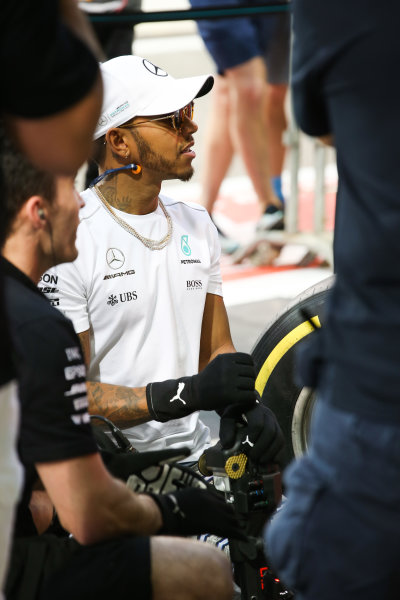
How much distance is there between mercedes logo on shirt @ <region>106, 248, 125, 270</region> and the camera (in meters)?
2.99

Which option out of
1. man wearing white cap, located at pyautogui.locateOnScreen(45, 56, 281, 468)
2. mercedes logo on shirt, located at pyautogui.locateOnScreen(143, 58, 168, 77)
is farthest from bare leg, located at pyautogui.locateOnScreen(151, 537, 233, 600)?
mercedes logo on shirt, located at pyautogui.locateOnScreen(143, 58, 168, 77)

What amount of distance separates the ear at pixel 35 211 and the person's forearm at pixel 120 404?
850 millimetres

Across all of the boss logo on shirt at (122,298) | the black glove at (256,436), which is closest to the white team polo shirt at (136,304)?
the boss logo on shirt at (122,298)

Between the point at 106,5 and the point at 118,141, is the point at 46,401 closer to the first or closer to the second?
the point at 118,141

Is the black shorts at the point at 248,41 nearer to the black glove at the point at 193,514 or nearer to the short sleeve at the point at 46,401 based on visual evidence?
the black glove at the point at 193,514

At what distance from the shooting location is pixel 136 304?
2982 millimetres

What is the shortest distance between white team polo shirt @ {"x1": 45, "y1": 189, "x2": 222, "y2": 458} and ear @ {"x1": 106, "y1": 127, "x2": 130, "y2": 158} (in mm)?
148

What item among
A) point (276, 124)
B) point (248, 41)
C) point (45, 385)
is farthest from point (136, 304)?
point (276, 124)

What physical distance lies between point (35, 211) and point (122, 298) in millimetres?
906

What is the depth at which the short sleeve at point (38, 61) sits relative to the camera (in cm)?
149

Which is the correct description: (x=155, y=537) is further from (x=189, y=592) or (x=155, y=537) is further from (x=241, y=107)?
(x=241, y=107)

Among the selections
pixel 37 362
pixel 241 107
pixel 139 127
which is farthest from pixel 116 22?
pixel 37 362

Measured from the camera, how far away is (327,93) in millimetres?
1589

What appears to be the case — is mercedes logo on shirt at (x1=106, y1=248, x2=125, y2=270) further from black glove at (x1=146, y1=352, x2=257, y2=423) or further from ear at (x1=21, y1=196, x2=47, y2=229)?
ear at (x1=21, y1=196, x2=47, y2=229)
